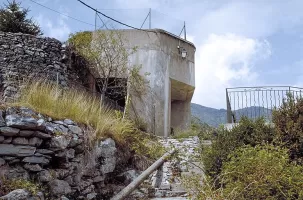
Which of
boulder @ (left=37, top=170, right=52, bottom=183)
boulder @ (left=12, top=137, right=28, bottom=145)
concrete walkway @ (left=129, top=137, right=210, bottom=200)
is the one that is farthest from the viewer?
concrete walkway @ (left=129, top=137, right=210, bottom=200)

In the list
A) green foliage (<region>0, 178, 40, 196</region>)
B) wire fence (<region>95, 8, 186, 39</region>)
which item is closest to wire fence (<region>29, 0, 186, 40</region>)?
wire fence (<region>95, 8, 186, 39</region>)

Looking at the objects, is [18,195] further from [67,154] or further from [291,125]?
[291,125]

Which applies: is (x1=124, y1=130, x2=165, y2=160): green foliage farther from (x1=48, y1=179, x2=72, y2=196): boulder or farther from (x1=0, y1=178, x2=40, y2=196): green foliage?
(x1=0, y1=178, x2=40, y2=196): green foliage

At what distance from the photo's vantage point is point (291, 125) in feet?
20.8

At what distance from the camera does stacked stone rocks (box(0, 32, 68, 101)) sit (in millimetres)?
10087

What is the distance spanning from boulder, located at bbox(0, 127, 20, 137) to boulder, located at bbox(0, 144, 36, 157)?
13cm

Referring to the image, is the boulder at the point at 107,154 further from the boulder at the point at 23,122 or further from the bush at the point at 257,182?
the bush at the point at 257,182

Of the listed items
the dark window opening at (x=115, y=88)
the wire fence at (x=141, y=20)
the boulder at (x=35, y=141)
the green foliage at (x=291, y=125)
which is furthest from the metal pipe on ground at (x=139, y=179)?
the wire fence at (x=141, y=20)

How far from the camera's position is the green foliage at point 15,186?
365cm

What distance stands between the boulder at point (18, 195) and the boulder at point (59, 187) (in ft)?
2.32

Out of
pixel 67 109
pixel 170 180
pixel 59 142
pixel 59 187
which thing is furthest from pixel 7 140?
pixel 170 180

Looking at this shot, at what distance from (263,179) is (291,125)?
2419 mm

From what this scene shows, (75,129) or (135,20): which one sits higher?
(135,20)

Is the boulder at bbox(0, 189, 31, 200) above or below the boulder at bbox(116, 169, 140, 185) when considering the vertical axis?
above
